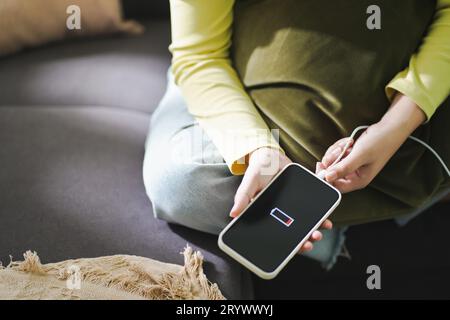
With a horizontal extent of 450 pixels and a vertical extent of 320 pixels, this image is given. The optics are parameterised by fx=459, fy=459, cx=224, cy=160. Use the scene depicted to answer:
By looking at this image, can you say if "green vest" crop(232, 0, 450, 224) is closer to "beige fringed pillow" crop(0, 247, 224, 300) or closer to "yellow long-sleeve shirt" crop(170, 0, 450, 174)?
"yellow long-sleeve shirt" crop(170, 0, 450, 174)

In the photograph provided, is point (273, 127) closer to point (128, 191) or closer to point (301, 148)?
point (301, 148)

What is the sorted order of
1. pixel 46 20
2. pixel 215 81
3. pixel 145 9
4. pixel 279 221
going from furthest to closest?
pixel 145 9 → pixel 46 20 → pixel 215 81 → pixel 279 221

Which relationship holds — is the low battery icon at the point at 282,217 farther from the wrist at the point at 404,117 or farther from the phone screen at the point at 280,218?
the wrist at the point at 404,117

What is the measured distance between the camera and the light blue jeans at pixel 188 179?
25.6 inches

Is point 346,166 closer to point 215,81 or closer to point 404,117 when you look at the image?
point 404,117

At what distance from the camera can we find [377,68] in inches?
24.9

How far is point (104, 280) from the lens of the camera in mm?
624

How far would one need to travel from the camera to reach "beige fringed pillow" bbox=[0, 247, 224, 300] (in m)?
0.60

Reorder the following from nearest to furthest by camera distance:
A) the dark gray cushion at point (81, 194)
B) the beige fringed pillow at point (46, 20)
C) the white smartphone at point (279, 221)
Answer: the white smartphone at point (279, 221)
the dark gray cushion at point (81, 194)
the beige fringed pillow at point (46, 20)

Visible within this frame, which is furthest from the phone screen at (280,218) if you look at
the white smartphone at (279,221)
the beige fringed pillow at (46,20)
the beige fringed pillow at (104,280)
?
the beige fringed pillow at (46,20)

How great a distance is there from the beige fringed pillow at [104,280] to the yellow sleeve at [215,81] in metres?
0.17

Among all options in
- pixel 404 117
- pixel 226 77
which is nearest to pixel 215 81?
pixel 226 77

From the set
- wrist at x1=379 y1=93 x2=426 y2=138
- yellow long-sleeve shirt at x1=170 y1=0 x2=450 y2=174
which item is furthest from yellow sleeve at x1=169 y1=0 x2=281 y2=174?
wrist at x1=379 y1=93 x2=426 y2=138

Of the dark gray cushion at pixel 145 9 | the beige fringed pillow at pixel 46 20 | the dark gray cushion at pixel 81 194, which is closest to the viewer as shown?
the dark gray cushion at pixel 81 194
